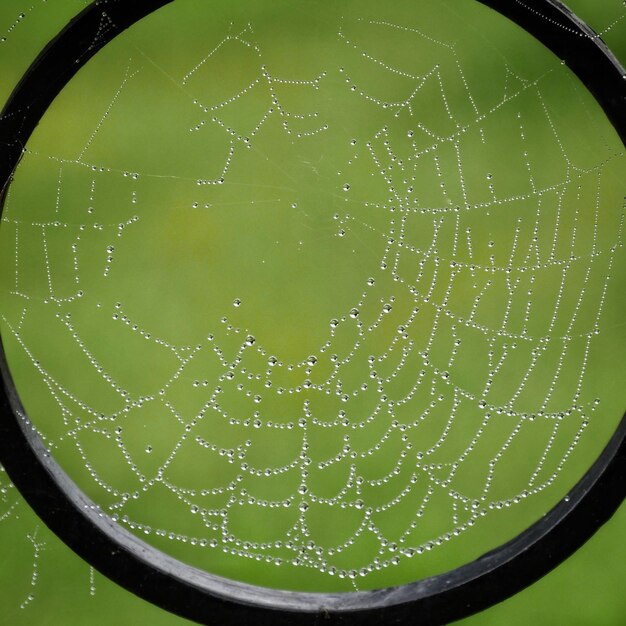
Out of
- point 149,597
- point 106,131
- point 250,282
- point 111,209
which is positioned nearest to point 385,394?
point 250,282

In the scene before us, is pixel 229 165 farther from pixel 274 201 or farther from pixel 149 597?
pixel 149 597

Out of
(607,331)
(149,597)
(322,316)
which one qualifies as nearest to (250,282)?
(322,316)

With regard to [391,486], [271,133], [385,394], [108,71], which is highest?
[108,71]

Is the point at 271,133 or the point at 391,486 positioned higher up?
the point at 271,133

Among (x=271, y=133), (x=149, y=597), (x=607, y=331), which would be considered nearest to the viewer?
(x=149, y=597)

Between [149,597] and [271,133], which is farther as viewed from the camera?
[271,133]

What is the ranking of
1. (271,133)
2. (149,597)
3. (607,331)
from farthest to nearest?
(607,331)
(271,133)
(149,597)

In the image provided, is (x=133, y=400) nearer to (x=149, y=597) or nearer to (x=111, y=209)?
(x=111, y=209)
